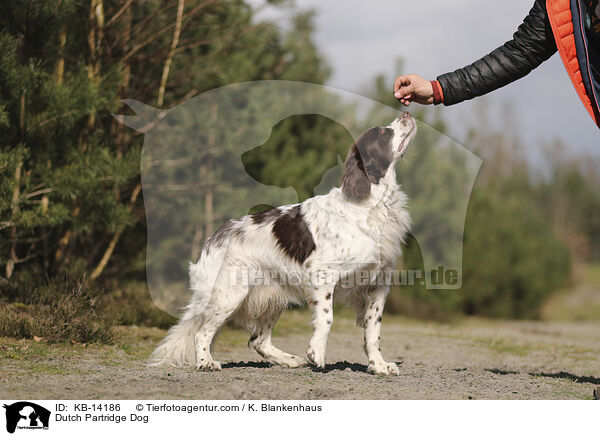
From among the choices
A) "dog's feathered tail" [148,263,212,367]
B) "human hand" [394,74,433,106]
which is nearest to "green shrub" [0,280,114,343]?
"dog's feathered tail" [148,263,212,367]

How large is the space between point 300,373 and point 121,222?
13.5ft

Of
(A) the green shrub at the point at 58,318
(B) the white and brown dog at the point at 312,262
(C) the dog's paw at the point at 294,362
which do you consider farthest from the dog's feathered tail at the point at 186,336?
(A) the green shrub at the point at 58,318

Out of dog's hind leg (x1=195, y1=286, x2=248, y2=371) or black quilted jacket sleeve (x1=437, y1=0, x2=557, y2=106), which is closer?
black quilted jacket sleeve (x1=437, y1=0, x2=557, y2=106)

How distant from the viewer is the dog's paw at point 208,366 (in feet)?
16.8

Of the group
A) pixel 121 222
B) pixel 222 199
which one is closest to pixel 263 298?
pixel 121 222

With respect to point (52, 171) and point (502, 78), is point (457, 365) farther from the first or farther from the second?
point (52, 171)

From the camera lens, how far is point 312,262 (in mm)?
5129

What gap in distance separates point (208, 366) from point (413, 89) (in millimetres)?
2762

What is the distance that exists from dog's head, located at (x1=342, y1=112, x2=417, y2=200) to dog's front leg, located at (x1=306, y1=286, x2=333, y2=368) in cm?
87

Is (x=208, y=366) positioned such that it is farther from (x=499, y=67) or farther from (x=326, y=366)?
(x=499, y=67)

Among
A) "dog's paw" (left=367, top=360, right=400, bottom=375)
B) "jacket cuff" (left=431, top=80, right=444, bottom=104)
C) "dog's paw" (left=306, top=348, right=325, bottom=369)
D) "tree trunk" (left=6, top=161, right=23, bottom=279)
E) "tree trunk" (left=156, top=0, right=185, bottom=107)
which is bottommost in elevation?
"dog's paw" (left=367, top=360, right=400, bottom=375)

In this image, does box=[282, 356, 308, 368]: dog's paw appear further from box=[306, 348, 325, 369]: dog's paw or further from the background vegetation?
the background vegetation

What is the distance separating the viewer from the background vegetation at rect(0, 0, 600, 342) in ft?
23.2

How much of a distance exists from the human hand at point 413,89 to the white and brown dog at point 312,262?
1.92 feet
